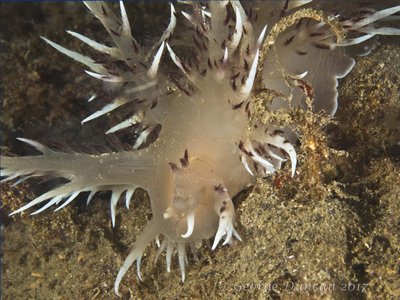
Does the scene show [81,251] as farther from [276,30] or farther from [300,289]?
[276,30]

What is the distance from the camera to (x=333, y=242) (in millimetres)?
1867

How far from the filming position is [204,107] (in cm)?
225

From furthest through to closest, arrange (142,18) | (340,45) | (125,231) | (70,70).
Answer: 1. (142,18)
2. (70,70)
3. (125,231)
4. (340,45)

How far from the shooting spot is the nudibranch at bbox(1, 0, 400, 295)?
214 cm

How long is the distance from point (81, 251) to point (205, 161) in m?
1.04

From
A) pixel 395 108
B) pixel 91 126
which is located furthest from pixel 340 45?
pixel 91 126

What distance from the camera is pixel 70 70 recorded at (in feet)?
12.2

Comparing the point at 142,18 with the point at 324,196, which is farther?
the point at 142,18

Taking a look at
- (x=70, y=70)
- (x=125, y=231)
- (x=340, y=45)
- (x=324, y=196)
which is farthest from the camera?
(x=70, y=70)

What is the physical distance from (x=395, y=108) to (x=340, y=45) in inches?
17.9

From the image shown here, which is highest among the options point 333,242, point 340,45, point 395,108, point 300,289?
point 340,45

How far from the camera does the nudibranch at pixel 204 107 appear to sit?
214 centimetres

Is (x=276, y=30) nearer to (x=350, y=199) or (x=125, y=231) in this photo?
(x=350, y=199)

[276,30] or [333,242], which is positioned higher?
[276,30]
